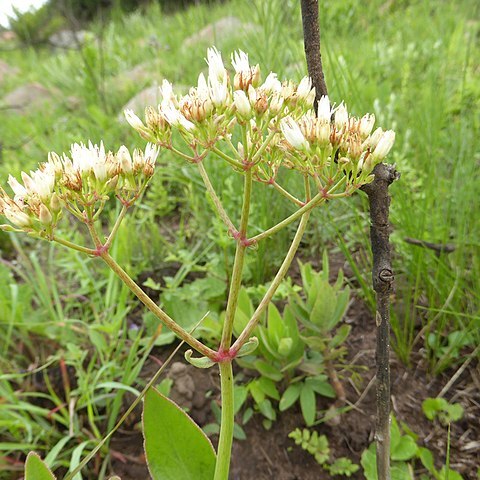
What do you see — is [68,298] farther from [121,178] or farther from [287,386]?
[121,178]

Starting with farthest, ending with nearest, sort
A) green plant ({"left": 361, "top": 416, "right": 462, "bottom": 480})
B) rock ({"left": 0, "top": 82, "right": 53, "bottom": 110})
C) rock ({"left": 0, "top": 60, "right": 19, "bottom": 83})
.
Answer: rock ({"left": 0, "top": 60, "right": 19, "bottom": 83}) < rock ({"left": 0, "top": 82, "right": 53, "bottom": 110}) < green plant ({"left": 361, "top": 416, "right": 462, "bottom": 480})

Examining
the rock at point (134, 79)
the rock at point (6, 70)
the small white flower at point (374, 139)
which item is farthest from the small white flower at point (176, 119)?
the rock at point (6, 70)

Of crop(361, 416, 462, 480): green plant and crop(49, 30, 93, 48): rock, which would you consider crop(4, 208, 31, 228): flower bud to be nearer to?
crop(361, 416, 462, 480): green plant

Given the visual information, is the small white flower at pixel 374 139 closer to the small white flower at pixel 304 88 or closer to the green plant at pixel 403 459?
the small white flower at pixel 304 88

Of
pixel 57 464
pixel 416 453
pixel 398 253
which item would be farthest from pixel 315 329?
pixel 57 464

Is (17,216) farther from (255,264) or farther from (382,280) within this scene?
(255,264)

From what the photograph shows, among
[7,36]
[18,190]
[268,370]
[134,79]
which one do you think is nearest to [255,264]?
[268,370]

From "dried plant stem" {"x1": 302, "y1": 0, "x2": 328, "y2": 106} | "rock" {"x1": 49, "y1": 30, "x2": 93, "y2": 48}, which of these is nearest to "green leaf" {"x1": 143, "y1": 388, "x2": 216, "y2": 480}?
"dried plant stem" {"x1": 302, "y1": 0, "x2": 328, "y2": 106}
